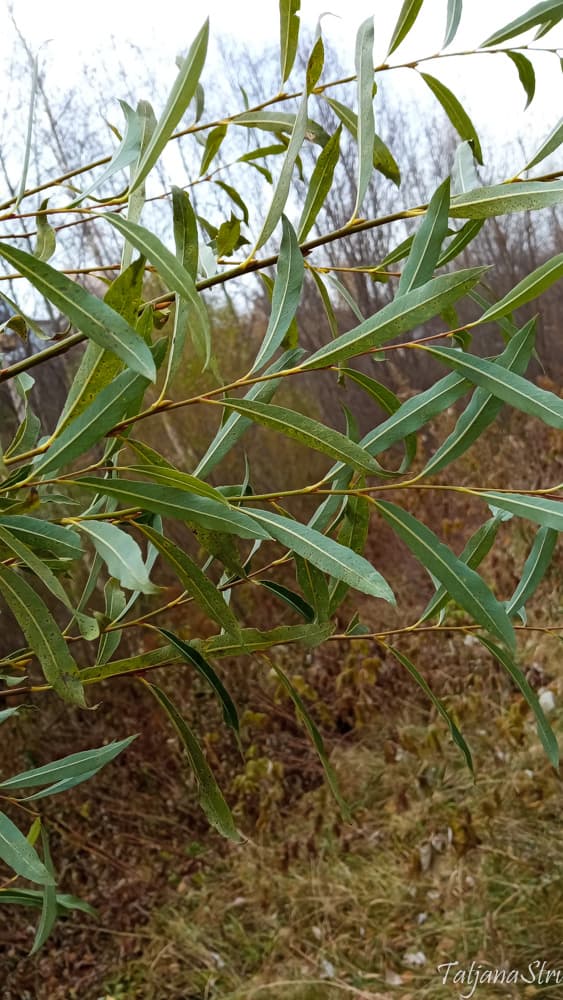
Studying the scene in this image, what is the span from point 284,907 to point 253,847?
244mm

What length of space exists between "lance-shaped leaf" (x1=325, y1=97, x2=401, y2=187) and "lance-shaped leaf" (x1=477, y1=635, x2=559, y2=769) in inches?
12.0

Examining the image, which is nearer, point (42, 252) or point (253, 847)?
point (42, 252)

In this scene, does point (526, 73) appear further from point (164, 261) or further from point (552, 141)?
point (164, 261)

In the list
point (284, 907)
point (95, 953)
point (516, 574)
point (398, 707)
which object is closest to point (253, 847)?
point (284, 907)

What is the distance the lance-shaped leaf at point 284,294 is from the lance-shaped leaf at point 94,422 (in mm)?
75

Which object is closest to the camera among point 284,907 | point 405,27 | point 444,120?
point 405,27

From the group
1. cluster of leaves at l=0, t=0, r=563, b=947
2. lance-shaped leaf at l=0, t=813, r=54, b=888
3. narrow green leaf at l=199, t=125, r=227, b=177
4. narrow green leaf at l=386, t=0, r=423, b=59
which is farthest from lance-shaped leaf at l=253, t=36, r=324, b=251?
lance-shaped leaf at l=0, t=813, r=54, b=888

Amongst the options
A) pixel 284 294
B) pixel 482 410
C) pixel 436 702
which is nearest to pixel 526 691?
pixel 436 702

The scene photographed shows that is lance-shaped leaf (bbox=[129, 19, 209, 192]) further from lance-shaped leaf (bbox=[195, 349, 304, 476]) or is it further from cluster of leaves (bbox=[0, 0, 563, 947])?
lance-shaped leaf (bbox=[195, 349, 304, 476])

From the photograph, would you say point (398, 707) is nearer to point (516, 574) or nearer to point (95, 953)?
point (516, 574)

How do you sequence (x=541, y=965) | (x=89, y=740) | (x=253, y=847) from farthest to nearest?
(x=89, y=740)
(x=253, y=847)
(x=541, y=965)

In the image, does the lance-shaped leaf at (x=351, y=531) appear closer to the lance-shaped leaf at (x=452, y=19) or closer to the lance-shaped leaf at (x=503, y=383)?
the lance-shaped leaf at (x=503, y=383)

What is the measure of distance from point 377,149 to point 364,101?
18 cm

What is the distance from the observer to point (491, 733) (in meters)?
2.51
